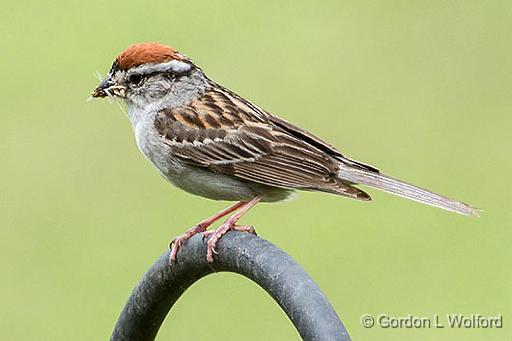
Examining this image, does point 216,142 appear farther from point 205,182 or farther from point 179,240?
point 179,240

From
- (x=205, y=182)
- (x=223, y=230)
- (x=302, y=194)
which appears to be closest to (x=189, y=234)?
(x=223, y=230)

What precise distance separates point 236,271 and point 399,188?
1.50 metres

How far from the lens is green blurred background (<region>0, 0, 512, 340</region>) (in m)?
10.5

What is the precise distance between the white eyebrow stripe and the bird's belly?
1.02 ft

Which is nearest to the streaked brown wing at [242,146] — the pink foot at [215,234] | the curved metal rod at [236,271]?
the pink foot at [215,234]

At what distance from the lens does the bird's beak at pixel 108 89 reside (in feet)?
23.2

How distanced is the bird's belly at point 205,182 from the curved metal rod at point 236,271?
916 millimetres

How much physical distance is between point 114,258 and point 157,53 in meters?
4.41

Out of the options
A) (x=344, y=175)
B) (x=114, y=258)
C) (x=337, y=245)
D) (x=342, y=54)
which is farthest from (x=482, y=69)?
(x=344, y=175)

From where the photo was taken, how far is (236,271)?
539 centimetres

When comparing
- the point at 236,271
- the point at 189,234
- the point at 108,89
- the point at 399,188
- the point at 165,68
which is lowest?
the point at 236,271

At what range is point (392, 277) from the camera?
Answer: 10.6 metres

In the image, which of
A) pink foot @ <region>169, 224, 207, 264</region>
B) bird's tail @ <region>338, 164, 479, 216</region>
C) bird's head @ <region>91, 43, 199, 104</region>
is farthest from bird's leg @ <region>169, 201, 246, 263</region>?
bird's head @ <region>91, 43, 199, 104</region>

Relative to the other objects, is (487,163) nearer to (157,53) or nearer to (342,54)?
(342,54)
